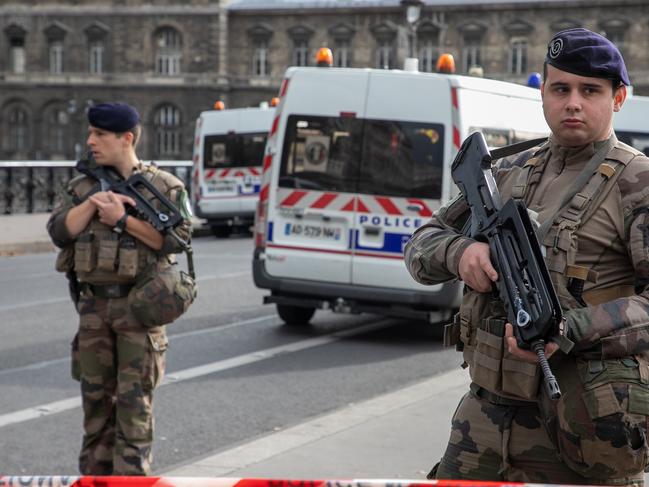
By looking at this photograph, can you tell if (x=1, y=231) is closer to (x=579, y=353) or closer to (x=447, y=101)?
(x=447, y=101)

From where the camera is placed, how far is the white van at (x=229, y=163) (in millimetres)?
23422

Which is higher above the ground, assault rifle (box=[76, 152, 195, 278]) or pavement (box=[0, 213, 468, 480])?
assault rifle (box=[76, 152, 195, 278])

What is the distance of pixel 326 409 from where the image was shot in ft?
24.8

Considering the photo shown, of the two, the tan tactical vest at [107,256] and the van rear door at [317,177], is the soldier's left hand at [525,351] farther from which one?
the van rear door at [317,177]

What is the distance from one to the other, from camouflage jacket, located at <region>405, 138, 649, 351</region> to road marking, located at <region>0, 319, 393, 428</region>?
438cm

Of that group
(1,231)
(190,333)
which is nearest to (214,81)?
(1,231)

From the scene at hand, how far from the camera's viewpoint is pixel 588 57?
9.84 feet

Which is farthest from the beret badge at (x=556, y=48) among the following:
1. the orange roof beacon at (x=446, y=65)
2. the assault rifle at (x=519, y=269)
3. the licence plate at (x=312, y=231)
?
the orange roof beacon at (x=446, y=65)

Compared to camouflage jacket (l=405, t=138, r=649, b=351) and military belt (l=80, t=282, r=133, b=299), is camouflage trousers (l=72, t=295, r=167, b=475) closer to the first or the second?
military belt (l=80, t=282, r=133, b=299)

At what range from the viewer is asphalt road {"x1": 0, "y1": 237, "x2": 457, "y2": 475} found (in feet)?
21.8

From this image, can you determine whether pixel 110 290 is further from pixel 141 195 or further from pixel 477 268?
pixel 477 268

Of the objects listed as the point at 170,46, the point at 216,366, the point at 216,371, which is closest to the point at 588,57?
the point at 216,371

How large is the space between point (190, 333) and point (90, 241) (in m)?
5.42

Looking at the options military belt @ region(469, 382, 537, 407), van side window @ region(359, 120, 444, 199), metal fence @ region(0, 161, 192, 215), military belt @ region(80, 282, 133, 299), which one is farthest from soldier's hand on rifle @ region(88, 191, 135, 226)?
metal fence @ region(0, 161, 192, 215)
